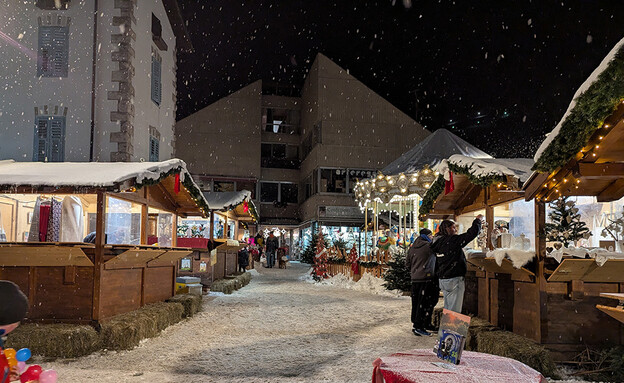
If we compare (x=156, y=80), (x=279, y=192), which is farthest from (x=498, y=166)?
(x=279, y=192)

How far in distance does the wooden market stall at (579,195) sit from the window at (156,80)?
14157 millimetres

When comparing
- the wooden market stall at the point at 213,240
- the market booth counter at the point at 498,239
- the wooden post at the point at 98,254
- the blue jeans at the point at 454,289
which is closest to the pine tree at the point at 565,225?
the market booth counter at the point at 498,239

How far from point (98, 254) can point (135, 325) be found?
3.75ft

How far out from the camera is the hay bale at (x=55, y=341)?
706cm

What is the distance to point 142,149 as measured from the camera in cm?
1675

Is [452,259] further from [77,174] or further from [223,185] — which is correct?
[223,185]

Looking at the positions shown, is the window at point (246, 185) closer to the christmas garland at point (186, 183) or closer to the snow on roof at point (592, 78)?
the christmas garland at point (186, 183)

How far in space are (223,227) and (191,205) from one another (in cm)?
701

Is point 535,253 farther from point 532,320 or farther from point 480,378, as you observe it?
point 480,378

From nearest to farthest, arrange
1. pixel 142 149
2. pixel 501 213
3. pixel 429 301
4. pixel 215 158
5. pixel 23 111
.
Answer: pixel 501 213 → pixel 429 301 → pixel 23 111 → pixel 142 149 → pixel 215 158

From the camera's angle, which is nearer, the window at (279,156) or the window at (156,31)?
the window at (156,31)

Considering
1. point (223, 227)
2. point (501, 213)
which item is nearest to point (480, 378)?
point (501, 213)

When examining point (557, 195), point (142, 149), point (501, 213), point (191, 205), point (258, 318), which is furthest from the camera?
point (142, 149)

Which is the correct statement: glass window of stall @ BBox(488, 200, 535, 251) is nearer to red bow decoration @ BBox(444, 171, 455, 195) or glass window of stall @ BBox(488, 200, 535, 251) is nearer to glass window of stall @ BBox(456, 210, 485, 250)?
red bow decoration @ BBox(444, 171, 455, 195)
